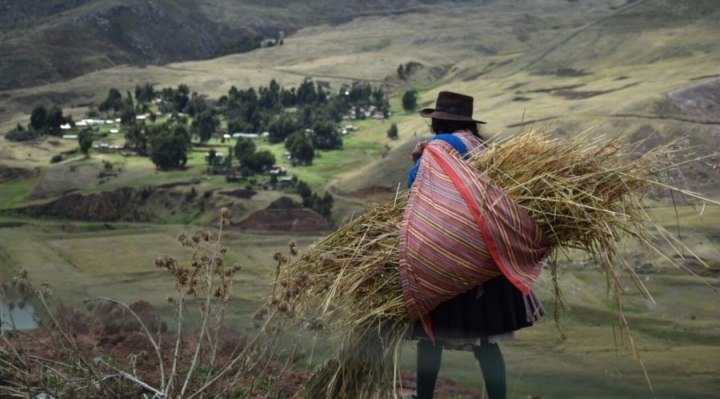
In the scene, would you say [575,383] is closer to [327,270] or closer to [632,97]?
[327,270]

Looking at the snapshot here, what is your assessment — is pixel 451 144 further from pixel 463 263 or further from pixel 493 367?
pixel 493 367

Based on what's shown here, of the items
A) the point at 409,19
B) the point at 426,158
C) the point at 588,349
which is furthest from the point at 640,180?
the point at 409,19

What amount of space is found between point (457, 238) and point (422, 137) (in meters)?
29.1

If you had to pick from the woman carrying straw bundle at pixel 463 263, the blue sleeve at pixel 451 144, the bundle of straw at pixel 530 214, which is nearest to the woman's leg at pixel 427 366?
the woman carrying straw bundle at pixel 463 263

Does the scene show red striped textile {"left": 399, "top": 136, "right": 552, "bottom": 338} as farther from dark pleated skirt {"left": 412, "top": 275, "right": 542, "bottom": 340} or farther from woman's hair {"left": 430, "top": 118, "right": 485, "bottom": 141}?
woman's hair {"left": 430, "top": 118, "right": 485, "bottom": 141}

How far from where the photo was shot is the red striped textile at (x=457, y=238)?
5738 millimetres

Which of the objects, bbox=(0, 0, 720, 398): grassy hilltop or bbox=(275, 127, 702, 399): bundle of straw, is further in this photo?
bbox=(0, 0, 720, 398): grassy hilltop

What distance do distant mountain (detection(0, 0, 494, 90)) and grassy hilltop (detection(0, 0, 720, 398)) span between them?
0.33 meters

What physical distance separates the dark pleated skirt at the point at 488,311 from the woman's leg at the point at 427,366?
0.25 meters

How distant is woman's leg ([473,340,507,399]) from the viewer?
19.6 feet

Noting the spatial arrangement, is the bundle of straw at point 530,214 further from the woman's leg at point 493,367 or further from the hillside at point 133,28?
the hillside at point 133,28

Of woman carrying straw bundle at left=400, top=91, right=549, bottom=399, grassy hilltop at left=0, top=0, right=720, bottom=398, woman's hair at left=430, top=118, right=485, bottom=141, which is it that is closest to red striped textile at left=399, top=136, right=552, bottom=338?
Answer: woman carrying straw bundle at left=400, top=91, right=549, bottom=399

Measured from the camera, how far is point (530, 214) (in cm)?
599

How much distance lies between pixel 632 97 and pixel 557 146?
2981cm
